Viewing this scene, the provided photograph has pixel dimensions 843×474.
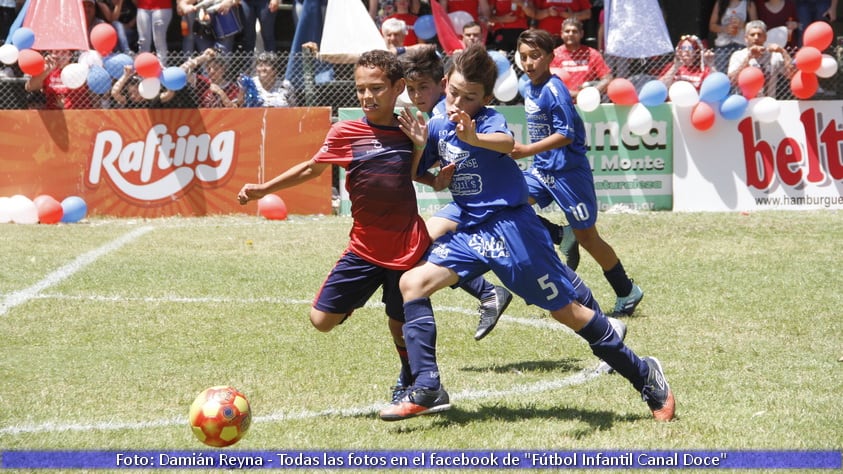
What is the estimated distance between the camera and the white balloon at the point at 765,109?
45.0 feet

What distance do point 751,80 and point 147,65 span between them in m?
7.39

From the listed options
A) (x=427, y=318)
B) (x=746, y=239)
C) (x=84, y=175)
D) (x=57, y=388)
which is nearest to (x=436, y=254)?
(x=427, y=318)

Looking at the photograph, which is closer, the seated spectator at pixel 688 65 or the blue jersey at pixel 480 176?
the blue jersey at pixel 480 176

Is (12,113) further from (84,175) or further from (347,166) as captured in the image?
(347,166)

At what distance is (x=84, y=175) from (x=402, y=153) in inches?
364

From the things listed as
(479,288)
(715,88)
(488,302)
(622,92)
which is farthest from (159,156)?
(488,302)

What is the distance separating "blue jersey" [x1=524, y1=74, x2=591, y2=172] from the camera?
25.7ft

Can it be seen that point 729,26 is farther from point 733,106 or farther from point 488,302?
point 488,302

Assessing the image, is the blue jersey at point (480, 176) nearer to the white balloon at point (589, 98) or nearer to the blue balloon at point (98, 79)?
the white balloon at point (589, 98)

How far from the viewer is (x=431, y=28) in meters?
14.6

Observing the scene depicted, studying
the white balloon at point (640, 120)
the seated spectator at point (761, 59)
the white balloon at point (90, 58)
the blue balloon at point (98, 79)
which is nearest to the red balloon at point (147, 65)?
the blue balloon at point (98, 79)

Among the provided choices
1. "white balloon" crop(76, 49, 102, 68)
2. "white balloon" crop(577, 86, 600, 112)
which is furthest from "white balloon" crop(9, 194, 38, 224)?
"white balloon" crop(577, 86, 600, 112)

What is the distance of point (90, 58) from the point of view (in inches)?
550

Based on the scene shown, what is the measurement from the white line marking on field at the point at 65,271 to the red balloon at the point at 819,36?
8.33m
